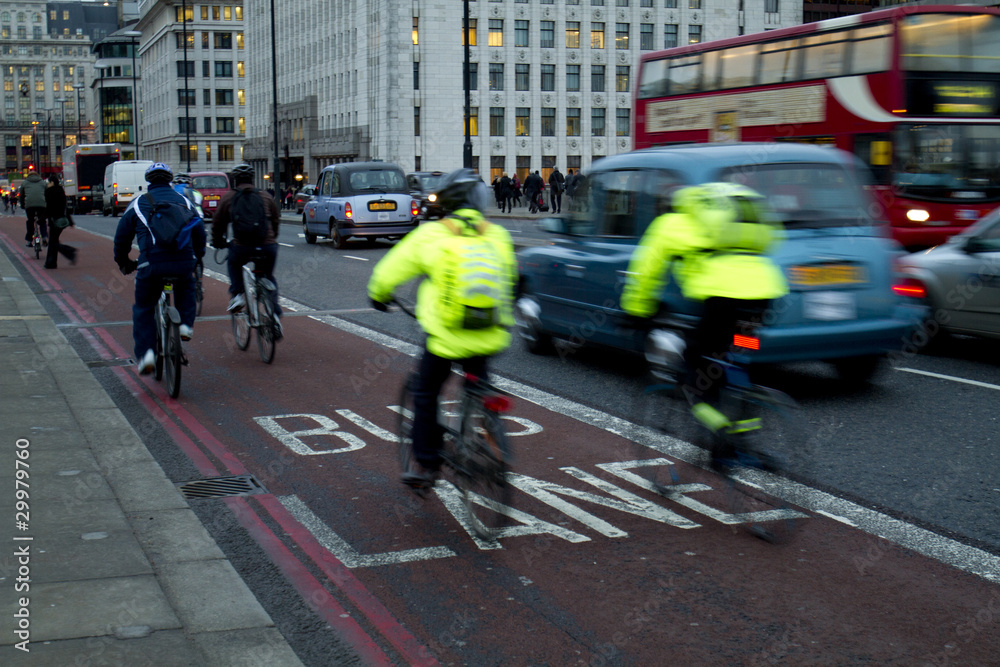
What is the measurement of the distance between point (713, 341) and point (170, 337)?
4807 mm

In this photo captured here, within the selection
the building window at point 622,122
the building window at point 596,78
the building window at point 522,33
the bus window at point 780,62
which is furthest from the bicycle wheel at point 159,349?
the building window at point 622,122

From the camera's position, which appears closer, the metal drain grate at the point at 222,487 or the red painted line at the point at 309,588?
the red painted line at the point at 309,588

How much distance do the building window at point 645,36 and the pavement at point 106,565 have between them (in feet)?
247

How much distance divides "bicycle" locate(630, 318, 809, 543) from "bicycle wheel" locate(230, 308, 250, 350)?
5830 mm

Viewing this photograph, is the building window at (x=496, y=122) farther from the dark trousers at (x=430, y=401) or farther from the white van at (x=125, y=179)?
the dark trousers at (x=430, y=401)

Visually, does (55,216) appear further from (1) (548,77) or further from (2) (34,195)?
(1) (548,77)

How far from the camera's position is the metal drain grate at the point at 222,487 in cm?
608

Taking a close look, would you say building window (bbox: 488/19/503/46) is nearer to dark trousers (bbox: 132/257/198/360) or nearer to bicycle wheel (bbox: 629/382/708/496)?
dark trousers (bbox: 132/257/198/360)

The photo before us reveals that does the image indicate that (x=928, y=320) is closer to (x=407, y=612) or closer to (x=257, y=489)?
(x=257, y=489)

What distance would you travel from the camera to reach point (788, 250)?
812 cm

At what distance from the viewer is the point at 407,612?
441cm

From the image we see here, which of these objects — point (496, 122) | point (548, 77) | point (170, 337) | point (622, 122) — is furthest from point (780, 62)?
point (622, 122)

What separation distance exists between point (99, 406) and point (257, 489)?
2.47m

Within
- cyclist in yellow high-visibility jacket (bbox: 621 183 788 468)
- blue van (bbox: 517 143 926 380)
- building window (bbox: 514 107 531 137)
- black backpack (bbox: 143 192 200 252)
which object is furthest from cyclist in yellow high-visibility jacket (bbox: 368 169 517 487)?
building window (bbox: 514 107 531 137)
